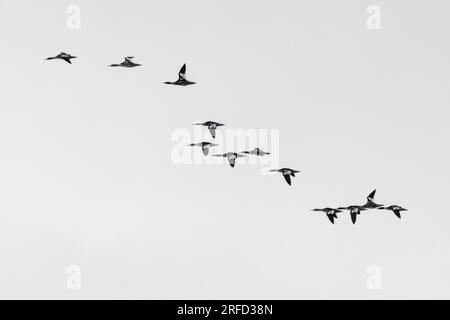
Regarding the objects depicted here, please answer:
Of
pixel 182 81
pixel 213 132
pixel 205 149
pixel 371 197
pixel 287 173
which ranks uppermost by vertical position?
pixel 182 81

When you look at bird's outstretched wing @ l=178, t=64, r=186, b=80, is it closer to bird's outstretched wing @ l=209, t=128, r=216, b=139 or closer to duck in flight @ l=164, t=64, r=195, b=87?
duck in flight @ l=164, t=64, r=195, b=87

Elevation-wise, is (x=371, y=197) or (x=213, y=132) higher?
(x=213, y=132)

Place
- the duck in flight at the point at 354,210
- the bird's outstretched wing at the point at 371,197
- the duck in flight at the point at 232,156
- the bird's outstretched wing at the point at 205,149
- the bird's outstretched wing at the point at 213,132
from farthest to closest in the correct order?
the duck in flight at the point at 354,210, the duck in flight at the point at 232,156, the bird's outstretched wing at the point at 371,197, the bird's outstretched wing at the point at 205,149, the bird's outstretched wing at the point at 213,132

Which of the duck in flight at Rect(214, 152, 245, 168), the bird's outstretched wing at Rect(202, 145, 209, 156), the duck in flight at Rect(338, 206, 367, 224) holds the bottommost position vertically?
the duck in flight at Rect(338, 206, 367, 224)

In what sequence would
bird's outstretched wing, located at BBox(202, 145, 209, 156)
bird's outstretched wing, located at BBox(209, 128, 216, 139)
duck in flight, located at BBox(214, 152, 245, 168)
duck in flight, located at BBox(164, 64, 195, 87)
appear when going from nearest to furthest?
duck in flight, located at BBox(164, 64, 195, 87), bird's outstretched wing, located at BBox(209, 128, 216, 139), bird's outstretched wing, located at BBox(202, 145, 209, 156), duck in flight, located at BBox(214, 152, 245, 168)

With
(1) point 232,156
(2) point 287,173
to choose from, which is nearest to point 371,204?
(2) point 287,173

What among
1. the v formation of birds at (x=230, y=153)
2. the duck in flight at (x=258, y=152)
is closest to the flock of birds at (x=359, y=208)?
the v formation of birds at (x=230, y=153)

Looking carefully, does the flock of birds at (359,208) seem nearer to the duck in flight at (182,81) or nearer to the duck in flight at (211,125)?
the duck in flight at (211,125)

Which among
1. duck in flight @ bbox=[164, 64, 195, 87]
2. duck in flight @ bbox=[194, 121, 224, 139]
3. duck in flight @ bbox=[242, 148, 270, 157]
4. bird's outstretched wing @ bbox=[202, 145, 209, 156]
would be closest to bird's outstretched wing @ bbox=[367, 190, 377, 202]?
duck in flight @ bbox=[242, 148, 270, 157]

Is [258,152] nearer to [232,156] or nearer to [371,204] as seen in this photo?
[232,156]

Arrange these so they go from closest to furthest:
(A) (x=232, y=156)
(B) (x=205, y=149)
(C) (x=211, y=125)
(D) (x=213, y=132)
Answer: (D) (x=213, y=132) → (C) (x=211, y=125) → (B) (x=205, y=149) → (A) (x=232, y=156)
